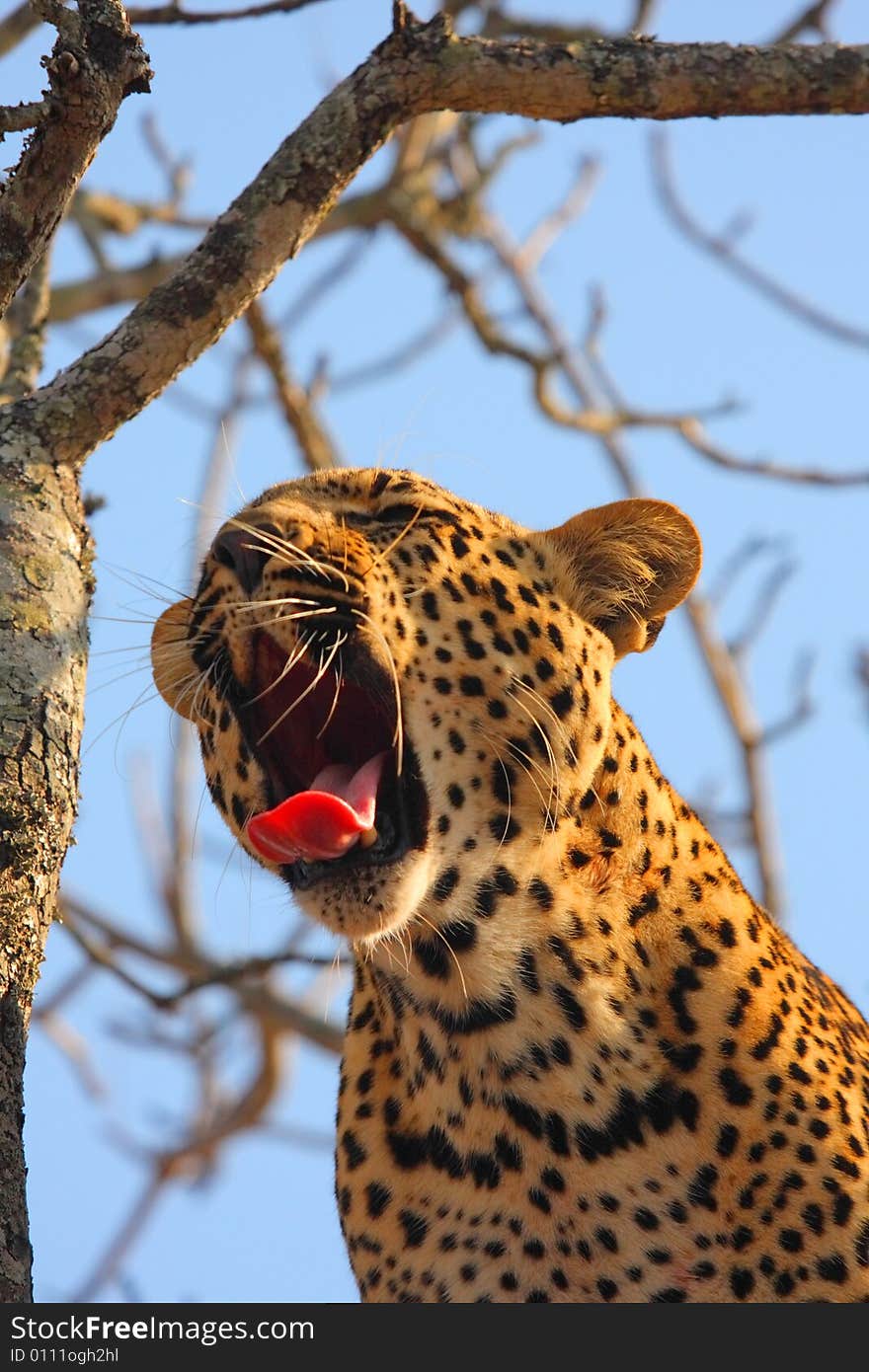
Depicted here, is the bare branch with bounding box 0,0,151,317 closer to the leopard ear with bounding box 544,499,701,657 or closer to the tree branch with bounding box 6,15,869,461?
the tree branch with bounding box 6,15,869,461

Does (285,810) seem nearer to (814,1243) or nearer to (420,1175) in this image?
(420,1175)

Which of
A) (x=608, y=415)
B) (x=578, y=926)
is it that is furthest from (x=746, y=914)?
(x=608, y=415)

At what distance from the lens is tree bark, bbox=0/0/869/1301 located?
4.80m

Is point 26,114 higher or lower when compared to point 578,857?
higher

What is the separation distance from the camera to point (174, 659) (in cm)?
636

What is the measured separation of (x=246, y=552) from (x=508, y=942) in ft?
4.64

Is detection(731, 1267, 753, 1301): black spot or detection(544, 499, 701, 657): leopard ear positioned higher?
detection(544, 499, 701, 657): leopard ear

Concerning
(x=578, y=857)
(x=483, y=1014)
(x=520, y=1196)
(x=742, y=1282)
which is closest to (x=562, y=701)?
(x=578, y=857)

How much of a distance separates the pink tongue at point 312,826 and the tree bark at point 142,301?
26.3 inches

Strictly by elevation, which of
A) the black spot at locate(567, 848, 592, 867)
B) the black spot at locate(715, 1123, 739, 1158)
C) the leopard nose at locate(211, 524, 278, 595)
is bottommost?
the black spot at locate(715, 1123, 739, 1158)

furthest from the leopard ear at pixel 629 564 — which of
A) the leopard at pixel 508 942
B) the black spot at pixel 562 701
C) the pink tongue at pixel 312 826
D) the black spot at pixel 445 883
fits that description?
the pink tongue at pixel 312 826

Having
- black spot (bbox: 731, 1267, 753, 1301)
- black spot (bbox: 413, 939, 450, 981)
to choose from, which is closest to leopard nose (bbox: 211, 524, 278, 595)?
black spot (bbox: 413, 939, 450, 981)

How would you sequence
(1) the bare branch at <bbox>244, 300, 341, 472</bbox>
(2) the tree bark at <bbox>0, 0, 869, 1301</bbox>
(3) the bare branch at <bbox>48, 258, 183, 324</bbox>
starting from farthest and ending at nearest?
(3) the bare branch at <bbox>48, 258, 183, 324</bbox> < (1) the bare branch at <bbox>244, 300, 341, 472</bbox> < (2) the tree bark at <bbox>0, 0, 869, 1301</bbox>

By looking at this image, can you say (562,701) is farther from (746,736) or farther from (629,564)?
(746,736)
